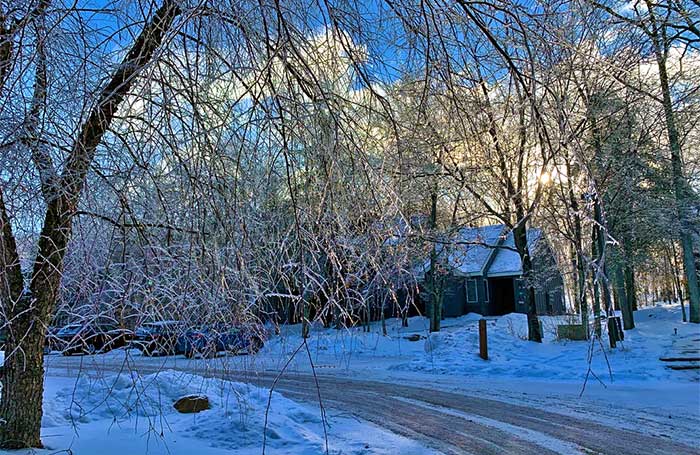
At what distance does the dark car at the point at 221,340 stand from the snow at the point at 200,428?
22.7 inches

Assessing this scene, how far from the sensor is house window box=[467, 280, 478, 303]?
29.2m

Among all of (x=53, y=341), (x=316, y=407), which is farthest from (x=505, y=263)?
(x=53, y=341)

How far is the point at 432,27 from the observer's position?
→ 3119mm

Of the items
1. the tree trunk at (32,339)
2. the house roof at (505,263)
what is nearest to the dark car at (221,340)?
the tree trunk at (32,339)

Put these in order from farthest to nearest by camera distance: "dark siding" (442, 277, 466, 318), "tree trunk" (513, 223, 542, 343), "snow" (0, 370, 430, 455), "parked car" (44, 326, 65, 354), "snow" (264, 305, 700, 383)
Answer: "dark siding" (442, 277, 466, 318) < "tree trunk" (513, 223, 542, 343) < "snow" (264, 305, 700, 383) < "snow" (0, 370, 430, 455) < "parked car" (44, 326, 65, 354)

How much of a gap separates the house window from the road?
19.5 m

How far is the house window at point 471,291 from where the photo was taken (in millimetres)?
29172

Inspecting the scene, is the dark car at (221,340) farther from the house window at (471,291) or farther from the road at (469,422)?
the house window at (471,291)

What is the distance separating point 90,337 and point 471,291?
2650 centimetres

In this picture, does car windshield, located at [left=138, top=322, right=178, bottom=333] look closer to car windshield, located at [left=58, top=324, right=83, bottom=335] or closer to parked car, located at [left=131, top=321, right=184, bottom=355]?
parked car, located at [left=131, top=321, right=184, bottom=355]

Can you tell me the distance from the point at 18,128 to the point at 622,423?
711cm

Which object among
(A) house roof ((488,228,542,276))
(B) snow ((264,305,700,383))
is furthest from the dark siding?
(B) snow ((264,305,700,383))

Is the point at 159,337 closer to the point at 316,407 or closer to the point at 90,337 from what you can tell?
the point at 90,337

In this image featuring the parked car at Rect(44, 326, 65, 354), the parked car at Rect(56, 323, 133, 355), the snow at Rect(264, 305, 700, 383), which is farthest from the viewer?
the snow at Rect(264, 305, 700, 383)
